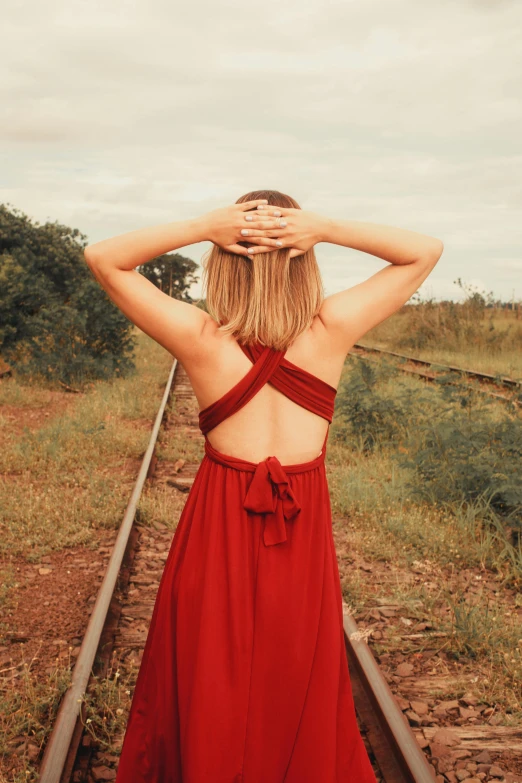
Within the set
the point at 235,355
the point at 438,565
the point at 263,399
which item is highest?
the point at 235,355

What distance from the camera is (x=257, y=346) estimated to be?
2244 millimetres

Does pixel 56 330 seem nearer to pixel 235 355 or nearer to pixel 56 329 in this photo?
pixel 56 329

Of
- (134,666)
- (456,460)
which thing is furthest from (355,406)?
(134,666)

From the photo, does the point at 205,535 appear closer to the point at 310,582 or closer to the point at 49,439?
the point at 310,582

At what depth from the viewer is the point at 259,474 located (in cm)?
230

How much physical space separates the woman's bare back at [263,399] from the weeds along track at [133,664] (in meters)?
1.55

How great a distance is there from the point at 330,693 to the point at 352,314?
1229mm

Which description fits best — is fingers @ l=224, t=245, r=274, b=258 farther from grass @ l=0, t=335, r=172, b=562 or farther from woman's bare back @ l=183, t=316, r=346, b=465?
grass @ l=0, t=335, r=172, b=562

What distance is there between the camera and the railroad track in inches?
121

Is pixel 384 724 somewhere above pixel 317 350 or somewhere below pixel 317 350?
below

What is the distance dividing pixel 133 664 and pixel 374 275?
2.56 m

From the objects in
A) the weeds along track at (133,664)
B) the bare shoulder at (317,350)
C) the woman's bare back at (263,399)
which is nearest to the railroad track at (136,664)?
the weeds along track at (133,664)

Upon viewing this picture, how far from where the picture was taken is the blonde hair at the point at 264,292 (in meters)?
2.18

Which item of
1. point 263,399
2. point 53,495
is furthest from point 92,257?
point 53,495
